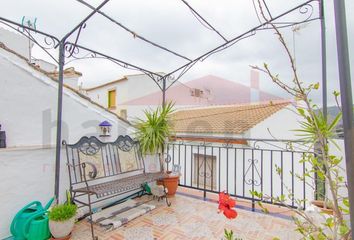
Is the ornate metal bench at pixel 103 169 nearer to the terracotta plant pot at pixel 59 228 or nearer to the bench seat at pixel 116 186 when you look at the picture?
the bench seat at pixel 116 186

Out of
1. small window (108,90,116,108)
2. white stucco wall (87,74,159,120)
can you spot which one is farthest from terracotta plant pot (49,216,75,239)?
small window (108,90,116,108)

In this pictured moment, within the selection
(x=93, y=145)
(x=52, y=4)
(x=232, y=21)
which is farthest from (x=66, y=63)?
(x=232, y=21)

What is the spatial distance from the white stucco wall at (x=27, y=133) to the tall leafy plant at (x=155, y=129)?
1.07 metres

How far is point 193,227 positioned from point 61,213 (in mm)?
1533

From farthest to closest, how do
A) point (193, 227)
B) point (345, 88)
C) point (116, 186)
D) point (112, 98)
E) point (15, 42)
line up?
point (112, 98), point (15, 42), point (116, 186), point (193, 227), point (345, 88)

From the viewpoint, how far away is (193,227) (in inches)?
101

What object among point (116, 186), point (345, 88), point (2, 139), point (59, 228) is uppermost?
point (345, 88)

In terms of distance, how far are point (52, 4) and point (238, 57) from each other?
2.93 meters

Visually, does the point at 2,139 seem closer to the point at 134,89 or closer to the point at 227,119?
the point at 227,119

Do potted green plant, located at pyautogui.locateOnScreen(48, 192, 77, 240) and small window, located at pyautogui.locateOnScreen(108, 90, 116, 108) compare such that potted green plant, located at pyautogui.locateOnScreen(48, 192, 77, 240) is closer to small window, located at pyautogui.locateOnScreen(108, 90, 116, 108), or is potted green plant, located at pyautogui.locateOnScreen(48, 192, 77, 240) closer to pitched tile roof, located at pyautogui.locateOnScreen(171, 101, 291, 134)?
pitched tile roof, located at pyautogui.locateOnScreen(171, 101, 291, 134)

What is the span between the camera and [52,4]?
2.57 meters

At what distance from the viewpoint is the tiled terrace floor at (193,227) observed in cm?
236

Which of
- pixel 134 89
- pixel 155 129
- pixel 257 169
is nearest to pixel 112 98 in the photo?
pixel 134 89

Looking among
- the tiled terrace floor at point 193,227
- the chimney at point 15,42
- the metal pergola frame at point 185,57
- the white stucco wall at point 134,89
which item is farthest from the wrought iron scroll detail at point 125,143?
the white stucco wall at point 134,89
